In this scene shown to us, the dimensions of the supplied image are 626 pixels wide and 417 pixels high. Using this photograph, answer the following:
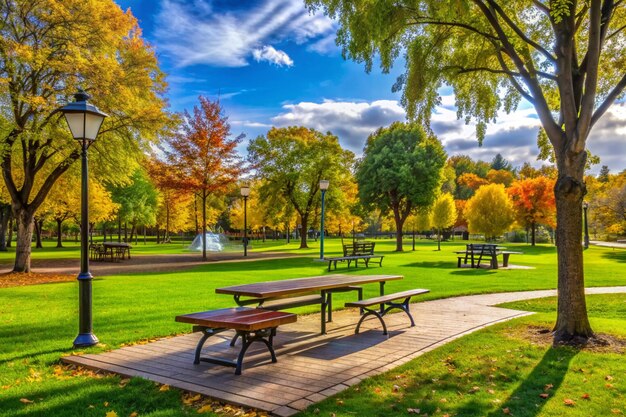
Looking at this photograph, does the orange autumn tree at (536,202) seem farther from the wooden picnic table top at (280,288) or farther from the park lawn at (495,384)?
the wooden picnic table top at (280,288)

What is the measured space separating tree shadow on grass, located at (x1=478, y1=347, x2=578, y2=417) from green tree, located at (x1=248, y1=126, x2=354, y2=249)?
3538 cm

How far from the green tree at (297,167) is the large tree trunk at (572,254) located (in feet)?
113

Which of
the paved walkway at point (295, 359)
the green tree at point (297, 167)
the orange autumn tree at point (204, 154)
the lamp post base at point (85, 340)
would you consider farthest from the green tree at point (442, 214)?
the lamp post base at point (85, 340)

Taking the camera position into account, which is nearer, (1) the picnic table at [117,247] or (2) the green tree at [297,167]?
(1) the picnic table at [117,247]

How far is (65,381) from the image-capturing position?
534 cm

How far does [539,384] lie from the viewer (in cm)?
529

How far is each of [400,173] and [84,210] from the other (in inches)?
1237

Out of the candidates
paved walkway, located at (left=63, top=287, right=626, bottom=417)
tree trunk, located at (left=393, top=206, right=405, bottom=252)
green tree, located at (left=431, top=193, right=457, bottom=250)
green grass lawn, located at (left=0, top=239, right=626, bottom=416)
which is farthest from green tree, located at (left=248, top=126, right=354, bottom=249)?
paved walkway, located at (left=63, top=287, right=626, bottom=417)

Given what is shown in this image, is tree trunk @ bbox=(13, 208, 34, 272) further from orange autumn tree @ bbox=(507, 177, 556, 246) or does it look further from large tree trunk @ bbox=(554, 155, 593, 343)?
orange autumn tree @ bbox=(507, 177, 556, 246)

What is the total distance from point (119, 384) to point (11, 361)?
2.09m

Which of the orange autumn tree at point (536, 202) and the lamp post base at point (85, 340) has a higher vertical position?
the orange autumn tree at point (536, 202)

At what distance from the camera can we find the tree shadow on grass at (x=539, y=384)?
4.55 meters

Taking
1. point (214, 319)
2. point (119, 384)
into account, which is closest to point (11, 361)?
point (119, 384)

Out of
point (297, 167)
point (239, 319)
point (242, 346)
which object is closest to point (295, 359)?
point (242, 346)
